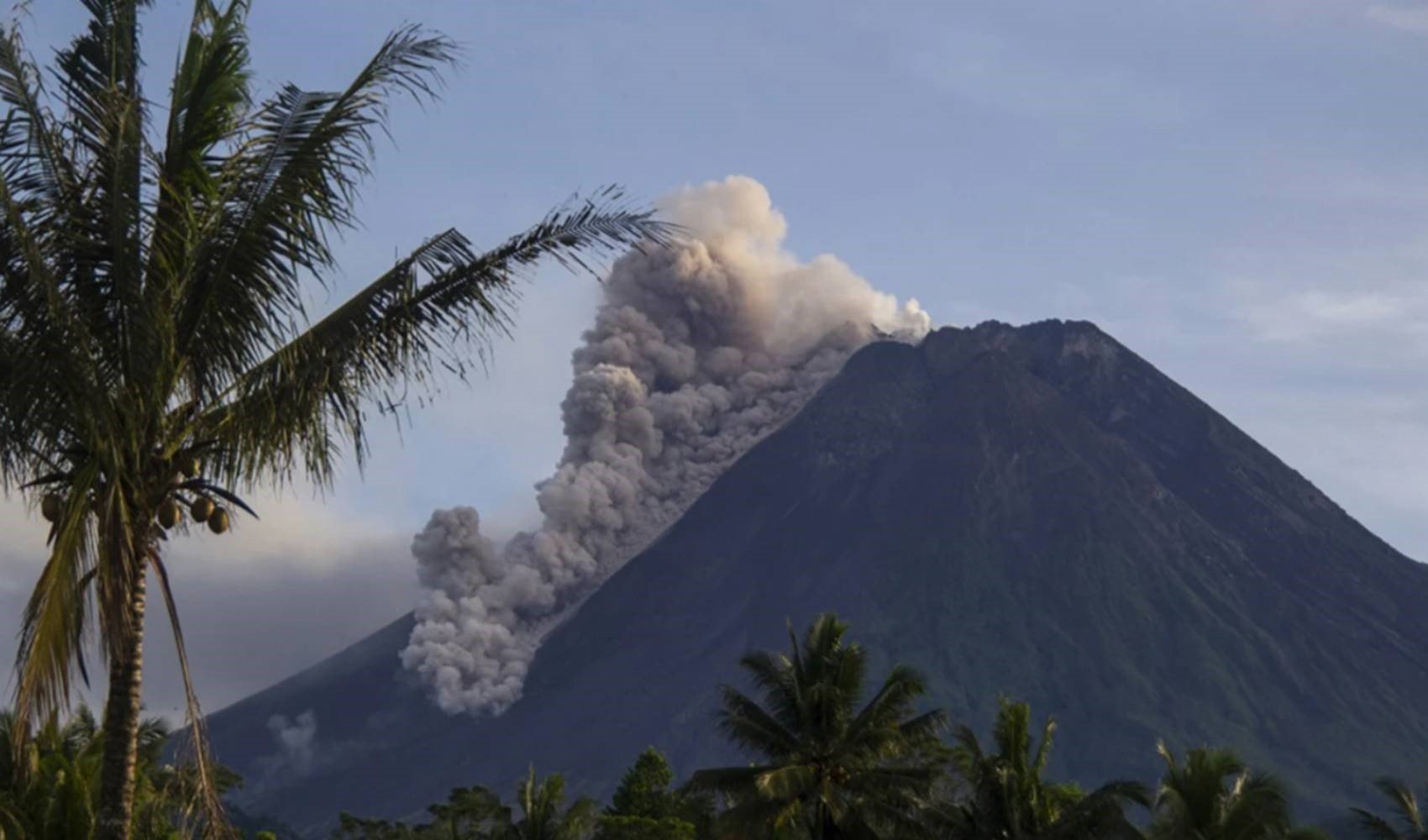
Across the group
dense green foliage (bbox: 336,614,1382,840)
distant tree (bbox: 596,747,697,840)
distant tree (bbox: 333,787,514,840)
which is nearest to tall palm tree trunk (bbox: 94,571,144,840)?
dense green foliage (bbox: 336,614,1382,840)

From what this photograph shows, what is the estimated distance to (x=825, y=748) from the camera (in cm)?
4125

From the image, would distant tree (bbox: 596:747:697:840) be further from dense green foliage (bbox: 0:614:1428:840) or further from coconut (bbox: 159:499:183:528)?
coconut (bbox: 159:499:183:528)

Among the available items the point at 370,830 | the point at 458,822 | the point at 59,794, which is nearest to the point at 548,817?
the point at 458,822

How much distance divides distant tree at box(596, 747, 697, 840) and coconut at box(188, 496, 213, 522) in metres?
48.4

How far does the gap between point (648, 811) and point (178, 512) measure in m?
59.3

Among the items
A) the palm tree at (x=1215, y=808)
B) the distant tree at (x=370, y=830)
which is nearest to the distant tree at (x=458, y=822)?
the distant tree at (x=370, y=830)

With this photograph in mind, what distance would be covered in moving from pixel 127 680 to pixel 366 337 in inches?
95.2

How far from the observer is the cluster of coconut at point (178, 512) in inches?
448

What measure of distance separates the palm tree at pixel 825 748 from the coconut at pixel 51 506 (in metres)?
28.8

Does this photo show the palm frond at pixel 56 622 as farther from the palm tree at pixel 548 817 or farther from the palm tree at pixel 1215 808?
the palm tree at pixel 548 817

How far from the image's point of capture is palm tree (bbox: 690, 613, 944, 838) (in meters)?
40.4

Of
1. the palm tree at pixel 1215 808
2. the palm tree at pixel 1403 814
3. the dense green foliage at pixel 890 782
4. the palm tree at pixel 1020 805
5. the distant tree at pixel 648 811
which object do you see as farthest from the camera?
the distant tree at pixel 648 811

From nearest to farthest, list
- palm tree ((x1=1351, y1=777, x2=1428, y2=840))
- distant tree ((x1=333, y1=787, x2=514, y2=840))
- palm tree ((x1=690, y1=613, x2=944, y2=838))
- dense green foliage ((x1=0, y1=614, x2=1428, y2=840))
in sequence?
1. dense green foliage ((x1=0, y1=614, x2=1428, y2=840))
2. palm tree ((x1=690, y1=613, x2=944, y2=838))
3. palm tree ((x1=1351, y1=777, x2=1428, y2=840))
4. distant tree ((x1=333, y1=787, x2=514, y2=840))

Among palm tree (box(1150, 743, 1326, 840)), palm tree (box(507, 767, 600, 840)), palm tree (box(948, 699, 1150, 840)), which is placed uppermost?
palm tree (box(507, 767, 600, 840))
